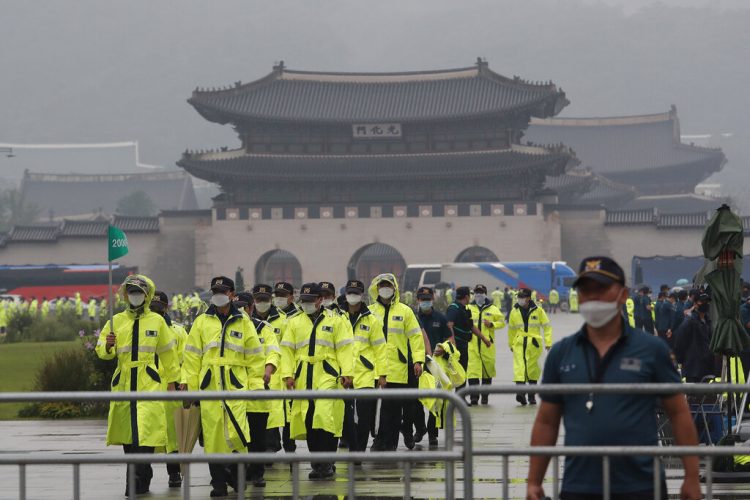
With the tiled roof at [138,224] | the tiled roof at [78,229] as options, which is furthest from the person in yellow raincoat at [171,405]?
the tiled roof at [78,229]

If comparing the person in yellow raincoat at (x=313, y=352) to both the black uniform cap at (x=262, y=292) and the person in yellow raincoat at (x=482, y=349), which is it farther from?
the person in yellow raincoat at (x=482, y=349)

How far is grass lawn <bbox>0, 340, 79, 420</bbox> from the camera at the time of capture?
18395 millimetres

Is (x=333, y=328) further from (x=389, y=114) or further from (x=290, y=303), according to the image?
(x=389, y=114)

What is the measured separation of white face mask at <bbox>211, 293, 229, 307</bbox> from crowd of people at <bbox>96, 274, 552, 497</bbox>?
0.03 ft

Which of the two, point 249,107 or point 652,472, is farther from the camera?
point 249,107

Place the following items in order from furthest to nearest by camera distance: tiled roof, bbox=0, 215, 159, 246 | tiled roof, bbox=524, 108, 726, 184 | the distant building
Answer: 1. the distant building
2. tiled roof, bbox=524, 108, 726, 184
3. tiled roof, bbox=0, 215, 159, 246

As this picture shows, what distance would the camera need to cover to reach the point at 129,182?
392 feet

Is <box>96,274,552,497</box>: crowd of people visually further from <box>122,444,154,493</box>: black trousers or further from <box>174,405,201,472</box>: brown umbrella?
<box>174,405,201,472</box>: brown umbrella

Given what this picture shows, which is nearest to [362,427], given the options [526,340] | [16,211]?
[526,340]

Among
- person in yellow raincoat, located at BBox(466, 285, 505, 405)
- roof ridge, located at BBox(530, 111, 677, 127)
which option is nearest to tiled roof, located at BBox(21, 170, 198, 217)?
roof ridge, located at BBox(530, 111, 677, 127)

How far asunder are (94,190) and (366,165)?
65.2 m

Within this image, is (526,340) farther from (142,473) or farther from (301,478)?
(142,473)

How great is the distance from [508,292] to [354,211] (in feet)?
37.8

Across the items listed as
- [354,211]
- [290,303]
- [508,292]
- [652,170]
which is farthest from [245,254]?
[290,303]
